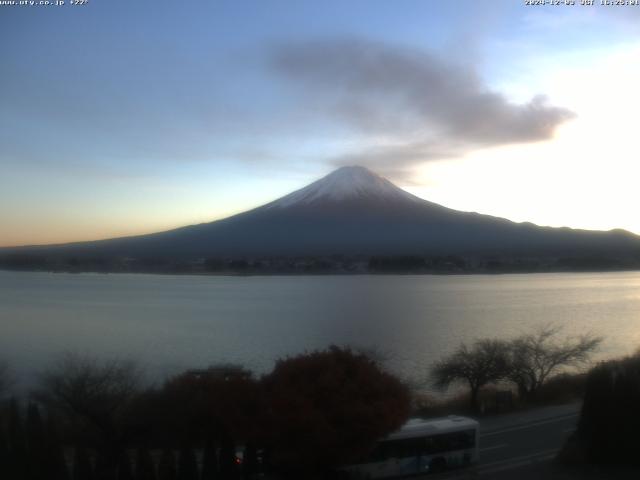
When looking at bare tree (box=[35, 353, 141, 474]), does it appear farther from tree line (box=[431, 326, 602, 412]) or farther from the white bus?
tree line (box=[431, 326, 602, 412])

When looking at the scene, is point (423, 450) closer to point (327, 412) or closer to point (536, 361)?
point (327, 412)

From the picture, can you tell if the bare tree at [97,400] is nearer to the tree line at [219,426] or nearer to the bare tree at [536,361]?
the tree line at [219,426]

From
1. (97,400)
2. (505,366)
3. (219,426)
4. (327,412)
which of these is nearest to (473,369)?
(505,366)

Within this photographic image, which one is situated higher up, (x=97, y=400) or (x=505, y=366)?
(x=97, y=400)

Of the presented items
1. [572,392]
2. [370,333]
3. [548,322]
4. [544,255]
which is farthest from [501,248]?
[572,392]

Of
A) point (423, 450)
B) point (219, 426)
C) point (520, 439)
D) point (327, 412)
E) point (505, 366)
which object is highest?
point (327, 412)

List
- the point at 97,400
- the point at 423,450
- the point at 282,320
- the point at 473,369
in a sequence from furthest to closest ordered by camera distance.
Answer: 1. the point at 282,320
2. the point at 473,369
3. the point at 97,400
4. the point at 423,450

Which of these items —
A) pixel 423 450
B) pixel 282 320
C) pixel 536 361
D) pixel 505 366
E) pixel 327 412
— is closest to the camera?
pixel 327 412
